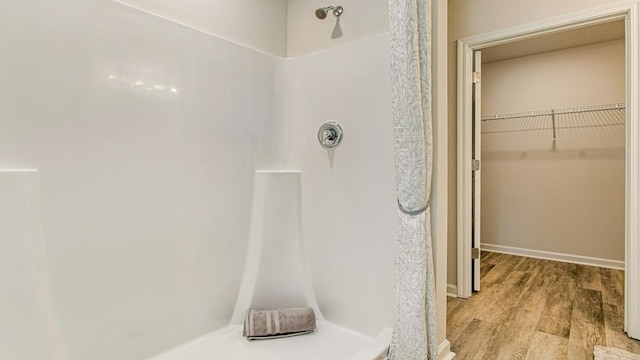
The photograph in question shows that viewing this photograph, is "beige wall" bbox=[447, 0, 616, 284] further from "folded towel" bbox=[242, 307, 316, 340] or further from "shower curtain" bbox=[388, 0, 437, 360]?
"folded towel" bbox=[242, 307, 316, 340]

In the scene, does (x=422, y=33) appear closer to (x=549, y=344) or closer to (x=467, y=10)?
(x=467, y=10)

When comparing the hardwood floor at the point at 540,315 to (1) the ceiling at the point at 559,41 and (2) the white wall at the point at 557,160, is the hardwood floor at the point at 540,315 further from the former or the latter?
(1) the ceiling at the point at 559,41

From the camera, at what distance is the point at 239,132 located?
5.60 ft

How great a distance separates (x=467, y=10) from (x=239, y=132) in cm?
202

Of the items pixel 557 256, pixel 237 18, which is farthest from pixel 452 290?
pixel 237 18

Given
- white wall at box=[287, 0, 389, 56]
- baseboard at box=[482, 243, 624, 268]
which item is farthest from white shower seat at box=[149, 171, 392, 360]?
baseboard at box=[482, 243, 624, 268]

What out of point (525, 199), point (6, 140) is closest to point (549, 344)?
point (525, 199)

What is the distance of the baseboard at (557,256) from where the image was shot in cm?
317

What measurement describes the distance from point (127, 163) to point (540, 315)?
2.63 metres

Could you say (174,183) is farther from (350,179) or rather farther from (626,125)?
(626,125)

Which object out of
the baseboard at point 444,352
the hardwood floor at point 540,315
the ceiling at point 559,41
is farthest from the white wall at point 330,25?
the ceiling at point 559,41

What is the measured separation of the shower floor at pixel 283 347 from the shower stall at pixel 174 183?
0.01m

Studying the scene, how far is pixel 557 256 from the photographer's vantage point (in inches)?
136

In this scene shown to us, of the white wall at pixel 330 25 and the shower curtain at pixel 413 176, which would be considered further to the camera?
the white wall at pixel 330 25
